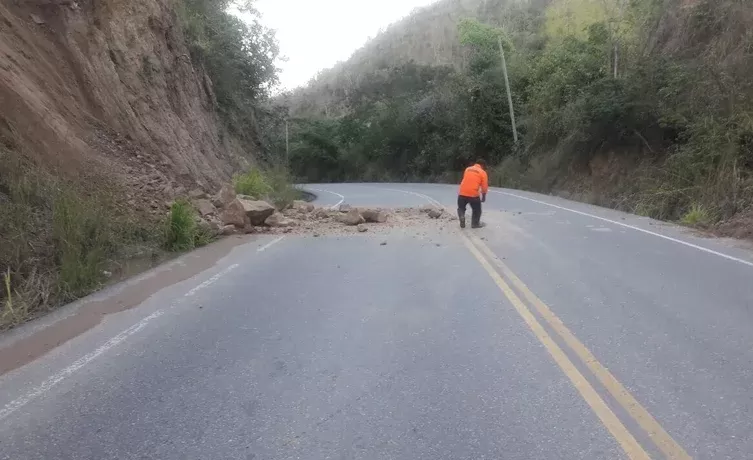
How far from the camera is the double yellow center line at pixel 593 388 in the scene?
4203 millimetres

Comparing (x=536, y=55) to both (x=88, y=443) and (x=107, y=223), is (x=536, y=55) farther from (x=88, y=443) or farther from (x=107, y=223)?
(x=88, y=443)

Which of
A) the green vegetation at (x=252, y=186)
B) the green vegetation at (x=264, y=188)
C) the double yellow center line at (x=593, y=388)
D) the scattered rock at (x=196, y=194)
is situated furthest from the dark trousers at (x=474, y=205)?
the green vegetation at (x=252, y=186)

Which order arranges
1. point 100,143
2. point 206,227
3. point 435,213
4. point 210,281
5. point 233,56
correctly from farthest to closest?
1. point 233,56
2. point 435,213
3. point 100,143
4. point 206,227
5. point 210,281

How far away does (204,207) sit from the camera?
1596cm

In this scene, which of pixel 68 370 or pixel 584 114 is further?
pixel 584 114

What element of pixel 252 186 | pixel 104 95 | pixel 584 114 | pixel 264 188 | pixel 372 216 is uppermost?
pixel 104 95

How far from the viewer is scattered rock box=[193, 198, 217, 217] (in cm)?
1566

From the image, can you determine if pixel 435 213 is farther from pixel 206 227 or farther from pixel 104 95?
pixel 104 95

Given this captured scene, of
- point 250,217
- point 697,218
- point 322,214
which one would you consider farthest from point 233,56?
point 697,218

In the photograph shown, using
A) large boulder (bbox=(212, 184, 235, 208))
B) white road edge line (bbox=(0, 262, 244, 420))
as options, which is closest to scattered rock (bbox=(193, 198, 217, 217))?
large boulder (bbox=(212, 184, 235, 208))

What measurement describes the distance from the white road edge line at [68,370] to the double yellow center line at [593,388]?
12.6 ft

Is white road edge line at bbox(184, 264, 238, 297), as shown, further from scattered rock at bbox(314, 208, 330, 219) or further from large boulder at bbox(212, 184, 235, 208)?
scattered rock at bbox(314, 208, 330, 219)

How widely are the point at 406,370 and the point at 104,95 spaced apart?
43.5 feet

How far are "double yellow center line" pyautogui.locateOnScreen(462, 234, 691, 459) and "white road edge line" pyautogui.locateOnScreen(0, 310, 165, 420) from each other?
385 centimetres
